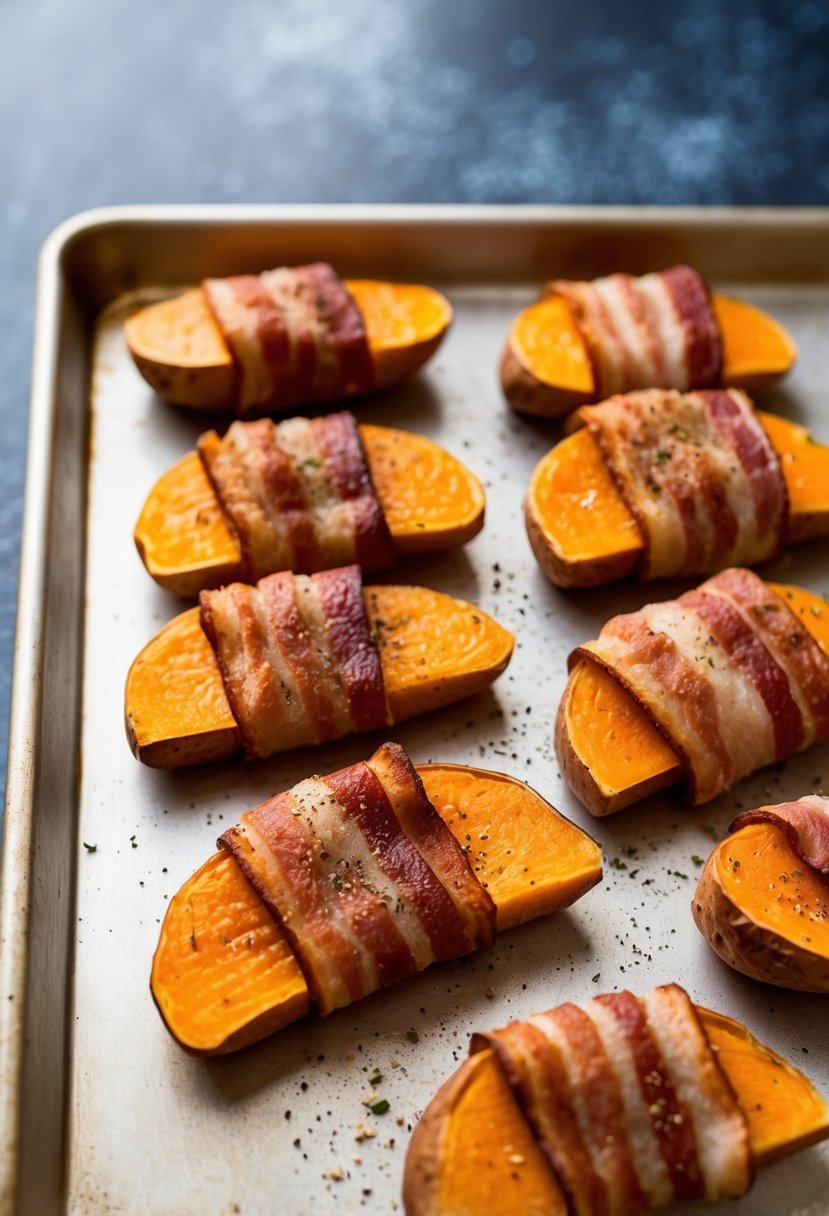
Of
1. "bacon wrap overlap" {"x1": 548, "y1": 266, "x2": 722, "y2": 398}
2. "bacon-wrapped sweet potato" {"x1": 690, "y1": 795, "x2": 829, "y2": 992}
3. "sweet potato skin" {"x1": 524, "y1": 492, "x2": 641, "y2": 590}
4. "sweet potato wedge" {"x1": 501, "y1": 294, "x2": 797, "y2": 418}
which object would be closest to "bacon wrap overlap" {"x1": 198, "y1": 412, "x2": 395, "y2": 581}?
"sweet potato skin" {"x1": 524, "y1": 492, "x2": 641, "y2": 590}

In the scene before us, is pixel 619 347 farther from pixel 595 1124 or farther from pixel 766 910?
pixel 595 1124

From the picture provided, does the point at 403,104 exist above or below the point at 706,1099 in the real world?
above

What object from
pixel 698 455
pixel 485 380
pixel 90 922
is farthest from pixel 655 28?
pixel 90 922

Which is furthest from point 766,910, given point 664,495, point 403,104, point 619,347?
point 403,104

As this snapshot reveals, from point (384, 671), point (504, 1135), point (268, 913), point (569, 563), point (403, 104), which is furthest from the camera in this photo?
point (403, 104)

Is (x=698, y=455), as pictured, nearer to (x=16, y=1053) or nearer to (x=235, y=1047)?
(x=235, y=1047)

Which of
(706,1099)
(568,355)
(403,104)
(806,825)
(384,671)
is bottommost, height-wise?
(706,1099)
